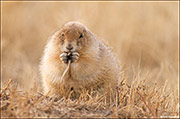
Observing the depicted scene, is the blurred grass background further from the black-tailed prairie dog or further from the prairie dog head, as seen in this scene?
the prairie dog head

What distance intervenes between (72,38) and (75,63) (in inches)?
13.2

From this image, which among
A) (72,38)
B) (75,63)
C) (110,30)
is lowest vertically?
(75,63)

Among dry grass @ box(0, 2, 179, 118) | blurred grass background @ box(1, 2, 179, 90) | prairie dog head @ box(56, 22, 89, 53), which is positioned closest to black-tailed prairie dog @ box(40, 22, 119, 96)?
prairie dog head @ box(56, 22, 89, 53)

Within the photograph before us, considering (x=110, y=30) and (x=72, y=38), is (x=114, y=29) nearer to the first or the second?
(x=110, y=30)

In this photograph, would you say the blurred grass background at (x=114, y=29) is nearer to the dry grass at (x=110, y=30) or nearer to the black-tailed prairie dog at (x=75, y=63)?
the dry grass at (x=110, y=30)

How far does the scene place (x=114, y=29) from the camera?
1110 centimetres

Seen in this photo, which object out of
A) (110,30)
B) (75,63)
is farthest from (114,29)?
(75,63)

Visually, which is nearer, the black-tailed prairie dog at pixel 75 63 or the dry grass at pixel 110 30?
the black-tailed prairie dog at pixel 75 63

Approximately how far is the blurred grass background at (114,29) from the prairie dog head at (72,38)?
4.60 metres

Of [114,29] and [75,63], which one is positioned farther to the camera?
[114,29]

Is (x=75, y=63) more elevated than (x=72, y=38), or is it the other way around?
(x=72, y=38)

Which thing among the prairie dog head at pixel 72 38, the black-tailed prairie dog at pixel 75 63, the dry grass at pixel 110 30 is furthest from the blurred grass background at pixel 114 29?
the prairie dog head at pixel 72 38

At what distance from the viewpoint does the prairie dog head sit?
17.2 feet

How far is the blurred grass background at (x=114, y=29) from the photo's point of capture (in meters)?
10.6
